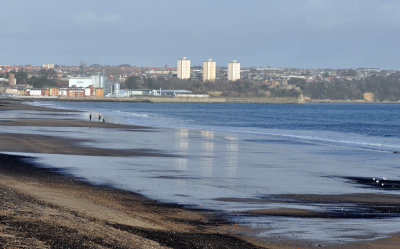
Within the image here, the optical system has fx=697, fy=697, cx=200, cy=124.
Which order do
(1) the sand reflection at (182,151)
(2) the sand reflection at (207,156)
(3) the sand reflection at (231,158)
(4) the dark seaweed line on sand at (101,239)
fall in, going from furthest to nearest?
(1) the sand reflection at (182,151) → (3) the sand reflection at (231,158) → (2) the sand reflection at (207,156) → (4) the dark seaweed line on sand at (101,239)

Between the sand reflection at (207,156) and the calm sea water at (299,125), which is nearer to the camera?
the sand reflection at (207,156)

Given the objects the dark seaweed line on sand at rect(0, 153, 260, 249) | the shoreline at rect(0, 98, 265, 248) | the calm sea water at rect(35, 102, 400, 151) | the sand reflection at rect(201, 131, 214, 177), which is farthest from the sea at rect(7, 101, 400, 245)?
the calm sea water at rect(35, 102, 400, 151)

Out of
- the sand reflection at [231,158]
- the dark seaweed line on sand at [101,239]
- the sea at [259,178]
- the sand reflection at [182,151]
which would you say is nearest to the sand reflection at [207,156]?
the sea at [259,178]

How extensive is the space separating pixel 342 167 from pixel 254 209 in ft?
41.0

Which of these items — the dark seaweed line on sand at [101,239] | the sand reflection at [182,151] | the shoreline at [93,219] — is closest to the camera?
the dark seaweed line on sand at [101,239]

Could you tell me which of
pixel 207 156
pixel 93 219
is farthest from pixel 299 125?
pixel 93 219

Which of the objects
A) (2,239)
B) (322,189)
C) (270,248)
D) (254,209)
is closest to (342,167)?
(322,189)

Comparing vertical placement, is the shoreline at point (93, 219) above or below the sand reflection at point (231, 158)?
above

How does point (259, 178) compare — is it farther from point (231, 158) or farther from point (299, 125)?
point (299, 125)

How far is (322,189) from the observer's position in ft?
70.0

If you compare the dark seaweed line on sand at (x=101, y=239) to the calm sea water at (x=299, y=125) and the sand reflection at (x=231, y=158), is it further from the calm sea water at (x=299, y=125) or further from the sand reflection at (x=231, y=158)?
the calm sea water at (x=299, y=125)

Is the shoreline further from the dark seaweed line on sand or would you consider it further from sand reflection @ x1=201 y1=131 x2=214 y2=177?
sand reflection @ x1=201 y1=131 x2=214 y2=177

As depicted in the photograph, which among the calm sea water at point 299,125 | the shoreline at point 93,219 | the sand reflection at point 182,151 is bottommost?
the calm sea water at point 299,125

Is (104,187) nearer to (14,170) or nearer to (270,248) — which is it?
(14,170)
